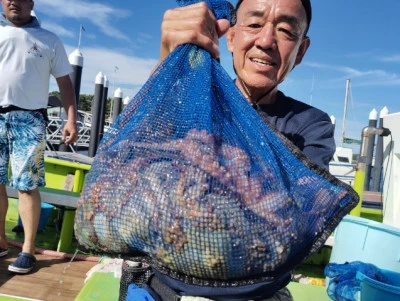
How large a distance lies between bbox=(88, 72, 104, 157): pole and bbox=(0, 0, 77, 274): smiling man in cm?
667

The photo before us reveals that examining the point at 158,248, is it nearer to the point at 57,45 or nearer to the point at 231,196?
the point at 231,196

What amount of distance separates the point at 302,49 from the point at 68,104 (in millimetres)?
1968

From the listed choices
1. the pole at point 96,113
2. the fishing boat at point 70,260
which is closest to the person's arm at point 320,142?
the fishing boat at point 70,260

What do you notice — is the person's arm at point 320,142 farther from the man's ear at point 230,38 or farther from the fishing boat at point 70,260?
the fishing boat at point 70,260

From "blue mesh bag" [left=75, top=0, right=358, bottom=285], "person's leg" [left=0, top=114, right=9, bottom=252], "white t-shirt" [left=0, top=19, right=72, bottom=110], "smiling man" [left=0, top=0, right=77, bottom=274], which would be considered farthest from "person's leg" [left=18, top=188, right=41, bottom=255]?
"blue mesh bag" [left=75, top=0, right=358, bottom=285]

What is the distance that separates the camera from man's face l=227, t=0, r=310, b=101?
116cm

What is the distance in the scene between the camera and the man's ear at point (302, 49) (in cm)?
132

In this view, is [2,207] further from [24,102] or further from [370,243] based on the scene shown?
[370,243]

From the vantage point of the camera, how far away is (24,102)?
249 centimetres

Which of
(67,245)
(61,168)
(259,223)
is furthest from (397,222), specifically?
(61,168)

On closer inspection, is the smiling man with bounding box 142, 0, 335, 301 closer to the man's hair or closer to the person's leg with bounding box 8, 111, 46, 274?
the man's hair

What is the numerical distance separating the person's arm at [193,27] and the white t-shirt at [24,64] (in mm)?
1783

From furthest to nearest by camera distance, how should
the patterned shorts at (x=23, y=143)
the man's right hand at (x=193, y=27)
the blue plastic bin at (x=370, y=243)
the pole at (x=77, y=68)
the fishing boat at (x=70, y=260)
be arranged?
the pole at (x=77, y=68)
the blue plastic bin at (x=370, y=243)
the patterned shorts at (x=23, y=143)
the fishing boat at (x=70, y=260)
the man's right hand at (x=193, y=27)

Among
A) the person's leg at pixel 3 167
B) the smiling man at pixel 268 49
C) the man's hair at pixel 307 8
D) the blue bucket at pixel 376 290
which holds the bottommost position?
the blue bucket at pixel 376 290
